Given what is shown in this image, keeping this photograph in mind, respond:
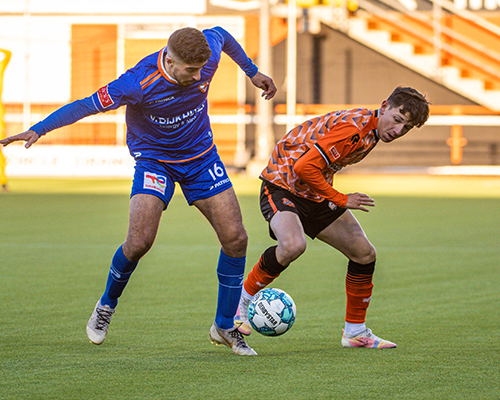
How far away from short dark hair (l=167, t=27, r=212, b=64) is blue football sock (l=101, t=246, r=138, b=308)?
3.73 feet

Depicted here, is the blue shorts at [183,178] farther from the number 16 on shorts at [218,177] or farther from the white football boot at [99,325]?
the white football boot at [99,325]

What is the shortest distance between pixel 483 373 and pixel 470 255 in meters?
4.54

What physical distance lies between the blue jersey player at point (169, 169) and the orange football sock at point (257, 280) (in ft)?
0.76

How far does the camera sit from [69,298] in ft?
20.0

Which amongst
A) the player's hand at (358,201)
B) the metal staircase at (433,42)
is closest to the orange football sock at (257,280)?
the player's hand at (358,201)

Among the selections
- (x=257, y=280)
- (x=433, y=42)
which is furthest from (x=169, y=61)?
(x=433, y=42)

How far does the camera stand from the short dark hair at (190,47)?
4246 millimetres

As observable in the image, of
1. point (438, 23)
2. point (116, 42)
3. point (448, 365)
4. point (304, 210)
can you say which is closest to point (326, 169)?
point (304, 210)

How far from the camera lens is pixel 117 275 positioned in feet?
15.5

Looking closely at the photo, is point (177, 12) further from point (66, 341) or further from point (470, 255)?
point (66, 341)

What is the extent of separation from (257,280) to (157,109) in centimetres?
121

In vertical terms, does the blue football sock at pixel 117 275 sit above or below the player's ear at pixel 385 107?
below

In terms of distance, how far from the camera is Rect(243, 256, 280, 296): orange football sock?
5004 mm

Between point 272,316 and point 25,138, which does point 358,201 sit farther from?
point 25,138
